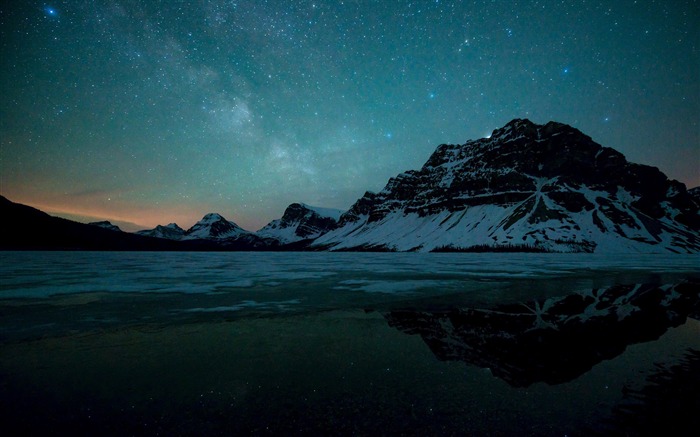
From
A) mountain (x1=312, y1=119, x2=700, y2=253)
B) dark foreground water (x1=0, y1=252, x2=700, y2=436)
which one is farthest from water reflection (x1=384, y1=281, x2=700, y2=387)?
mountain (x1=312, y1=119, x2=700, y2=253)

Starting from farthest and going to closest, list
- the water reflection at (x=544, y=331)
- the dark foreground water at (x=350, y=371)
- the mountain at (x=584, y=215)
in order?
the mountain at (x=584, y=215)
the water reflection at (x=544, y=331)
the dark foreground water at (x=350, y=371)

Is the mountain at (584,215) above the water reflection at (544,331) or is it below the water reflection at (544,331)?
above

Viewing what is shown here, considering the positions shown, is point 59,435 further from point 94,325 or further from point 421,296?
point 421,296

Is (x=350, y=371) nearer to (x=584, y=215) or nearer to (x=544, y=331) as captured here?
(x=544, y=331)

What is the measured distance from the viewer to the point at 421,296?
13914 mm

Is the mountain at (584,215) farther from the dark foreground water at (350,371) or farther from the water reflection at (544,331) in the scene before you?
the dark foreground water at (350,371)

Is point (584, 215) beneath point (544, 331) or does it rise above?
above

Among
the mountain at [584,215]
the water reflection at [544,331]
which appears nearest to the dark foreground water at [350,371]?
the water reflection at [544,331]

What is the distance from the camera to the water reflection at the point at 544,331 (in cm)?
568

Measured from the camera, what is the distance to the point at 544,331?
7.85 meters

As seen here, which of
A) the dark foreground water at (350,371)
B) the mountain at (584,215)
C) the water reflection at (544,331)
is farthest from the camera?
the mountain at (584,215)

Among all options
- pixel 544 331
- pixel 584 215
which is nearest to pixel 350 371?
pixel 544 331

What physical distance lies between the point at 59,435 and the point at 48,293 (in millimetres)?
15678

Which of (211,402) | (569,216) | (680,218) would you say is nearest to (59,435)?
(211,402)
